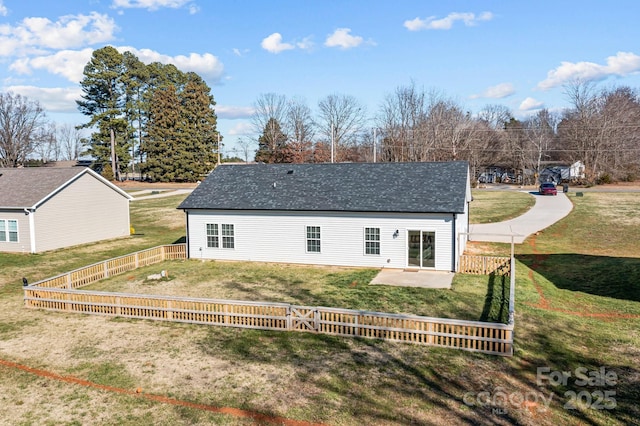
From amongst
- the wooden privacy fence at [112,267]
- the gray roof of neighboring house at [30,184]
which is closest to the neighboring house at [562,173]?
the wooden privacy fence at [112,267]

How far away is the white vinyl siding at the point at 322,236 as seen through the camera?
854 inches

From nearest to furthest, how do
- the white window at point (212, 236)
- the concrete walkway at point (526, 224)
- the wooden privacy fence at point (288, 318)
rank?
the wooden privacy fence at point (288, 318)
the white window at point (212, 236)
the concrete walkway at point (526, 224)

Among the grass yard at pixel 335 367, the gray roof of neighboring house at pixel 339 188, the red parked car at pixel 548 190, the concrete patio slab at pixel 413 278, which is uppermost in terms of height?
the gray roof of neighboring house at pixel 339 188

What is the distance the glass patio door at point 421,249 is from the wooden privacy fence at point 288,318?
8.09 metres

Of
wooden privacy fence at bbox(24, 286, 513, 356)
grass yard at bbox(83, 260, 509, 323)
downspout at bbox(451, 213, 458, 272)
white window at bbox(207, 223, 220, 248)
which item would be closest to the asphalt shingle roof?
grass yard at bbox(83, 260, 509, 323)

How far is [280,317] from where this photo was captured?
547 inches

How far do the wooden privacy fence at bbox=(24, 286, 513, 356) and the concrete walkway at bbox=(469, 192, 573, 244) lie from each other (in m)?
16.5

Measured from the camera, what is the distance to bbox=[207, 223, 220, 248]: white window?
1018 inches

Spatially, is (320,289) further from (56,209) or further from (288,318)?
(56,209)

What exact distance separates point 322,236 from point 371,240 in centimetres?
270

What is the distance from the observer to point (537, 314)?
1509cm

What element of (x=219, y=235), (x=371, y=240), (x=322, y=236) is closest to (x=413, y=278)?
(x=371, y=240)

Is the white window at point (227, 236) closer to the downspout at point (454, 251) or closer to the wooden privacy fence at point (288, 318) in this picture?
the wooden privacy fence at point (288, 318)

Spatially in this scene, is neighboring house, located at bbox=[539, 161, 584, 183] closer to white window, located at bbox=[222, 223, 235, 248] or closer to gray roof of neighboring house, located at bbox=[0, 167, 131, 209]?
white window, located at bbox=[222, 223, 235, 248]
